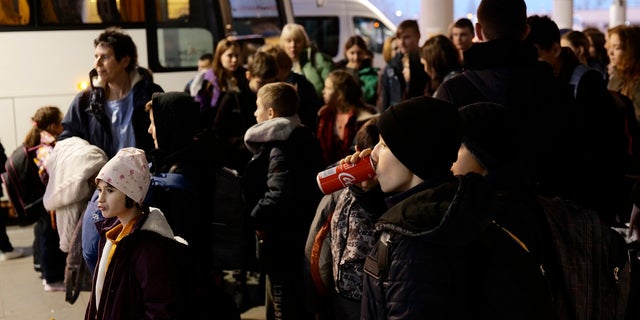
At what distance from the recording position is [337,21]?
1978 centimetres

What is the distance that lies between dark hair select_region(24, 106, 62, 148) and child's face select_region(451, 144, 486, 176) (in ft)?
19.5

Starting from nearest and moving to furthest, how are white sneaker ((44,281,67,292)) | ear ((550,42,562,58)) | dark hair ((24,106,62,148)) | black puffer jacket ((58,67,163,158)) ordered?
ear ((550,42,562,58)), black puffer jacket ((58,67,163,158)), white sneaker ((44,281,67,292)), dark hair ((24,106,62,148))

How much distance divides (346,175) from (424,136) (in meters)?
0.83

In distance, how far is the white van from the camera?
19.5 metres

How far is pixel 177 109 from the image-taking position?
16.1ft

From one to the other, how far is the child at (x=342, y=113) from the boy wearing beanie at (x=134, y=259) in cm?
362

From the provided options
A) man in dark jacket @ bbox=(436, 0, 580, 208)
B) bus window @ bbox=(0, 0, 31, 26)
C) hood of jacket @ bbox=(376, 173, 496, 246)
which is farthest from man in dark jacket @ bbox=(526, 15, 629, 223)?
bus window @ bbox=(0, 0, 31, 26)

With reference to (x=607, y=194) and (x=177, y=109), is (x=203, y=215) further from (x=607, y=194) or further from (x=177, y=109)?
(x=607, y=194)

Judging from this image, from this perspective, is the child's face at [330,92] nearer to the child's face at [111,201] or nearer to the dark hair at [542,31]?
the dark hair at [542,31]

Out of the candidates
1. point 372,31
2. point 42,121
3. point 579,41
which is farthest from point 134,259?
point 372,31

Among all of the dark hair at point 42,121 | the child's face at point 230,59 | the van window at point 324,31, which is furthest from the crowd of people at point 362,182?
the van window at point 324,31

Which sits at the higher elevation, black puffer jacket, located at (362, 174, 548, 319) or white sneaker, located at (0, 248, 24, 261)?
black puffer jacket, located at (362, 174, 548, 319)

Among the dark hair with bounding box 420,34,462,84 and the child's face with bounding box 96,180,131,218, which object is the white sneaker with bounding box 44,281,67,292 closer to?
the dark hair with bounding box 420,34,462,84

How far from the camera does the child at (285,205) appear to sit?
5.66 metres
